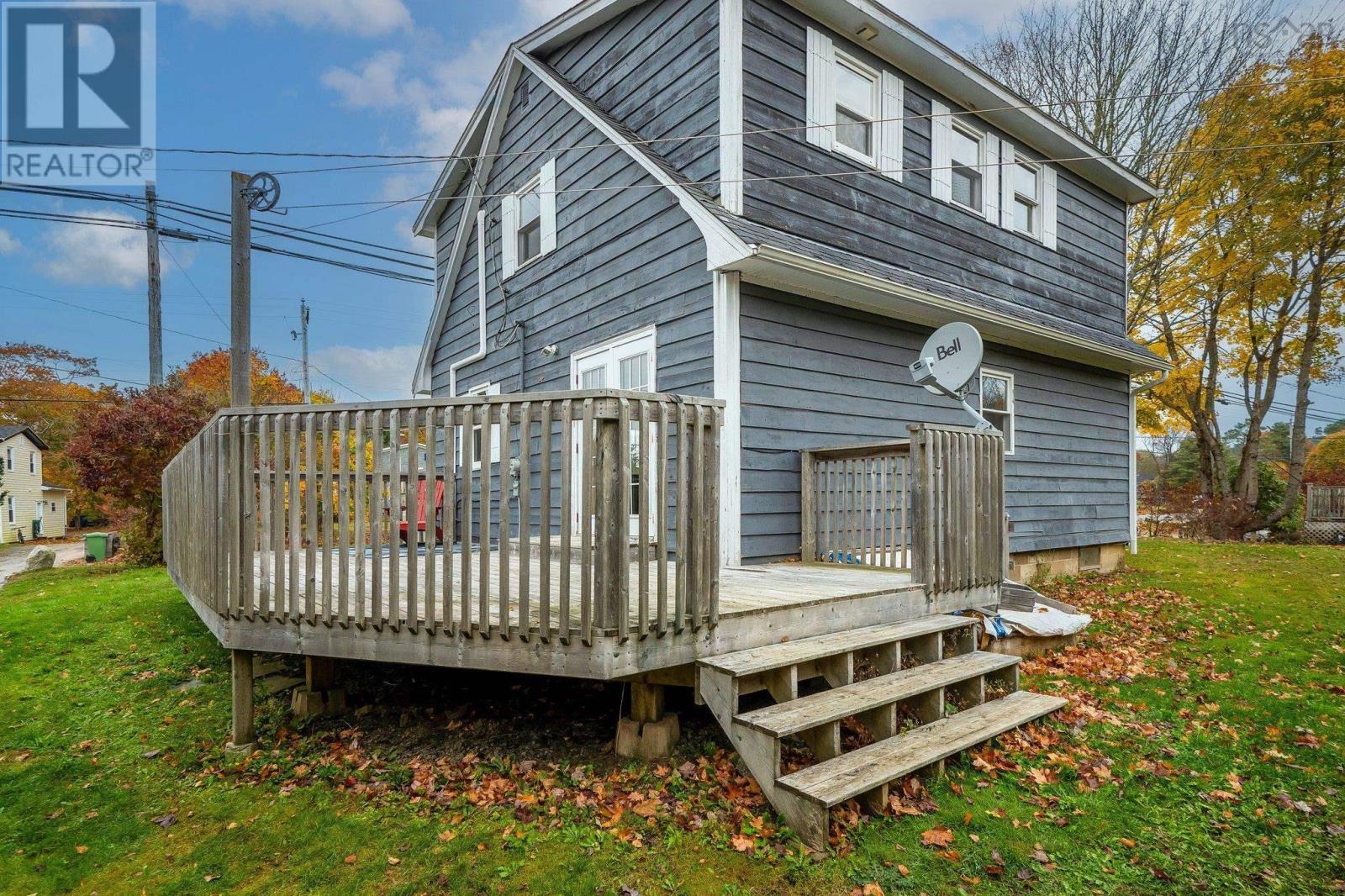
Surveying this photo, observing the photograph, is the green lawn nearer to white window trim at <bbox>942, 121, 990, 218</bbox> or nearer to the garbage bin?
white window trim at <bbox>942, 121, 990, 218</bbox>

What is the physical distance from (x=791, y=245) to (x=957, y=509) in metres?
2.47

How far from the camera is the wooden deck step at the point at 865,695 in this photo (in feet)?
9.46

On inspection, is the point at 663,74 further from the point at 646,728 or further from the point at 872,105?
the point at 646,728

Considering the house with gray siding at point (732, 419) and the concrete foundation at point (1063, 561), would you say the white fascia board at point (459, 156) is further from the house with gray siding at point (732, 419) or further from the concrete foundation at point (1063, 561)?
the concrete foundation at point (1063, 561)

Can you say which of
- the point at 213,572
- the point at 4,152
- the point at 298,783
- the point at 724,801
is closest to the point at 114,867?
the point at 298,783

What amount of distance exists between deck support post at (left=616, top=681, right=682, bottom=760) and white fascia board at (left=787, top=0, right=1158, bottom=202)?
5980 millimetres

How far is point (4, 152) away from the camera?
548 inches

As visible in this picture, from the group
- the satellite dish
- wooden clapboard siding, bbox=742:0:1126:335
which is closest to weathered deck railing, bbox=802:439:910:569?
the satellite dish

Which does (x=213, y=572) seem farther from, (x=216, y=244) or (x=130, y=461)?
(x=216, y=244)

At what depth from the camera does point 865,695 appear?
3293 millimetres

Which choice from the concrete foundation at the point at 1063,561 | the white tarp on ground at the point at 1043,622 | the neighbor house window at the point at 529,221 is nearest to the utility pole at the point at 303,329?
the neighbor house window at the point at 529,221

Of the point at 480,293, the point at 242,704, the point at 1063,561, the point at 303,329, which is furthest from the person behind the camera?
the point at 303,329

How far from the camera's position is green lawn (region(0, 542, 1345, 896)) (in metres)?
2.58

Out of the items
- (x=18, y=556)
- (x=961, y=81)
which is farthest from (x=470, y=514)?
(x=18, y=556)
